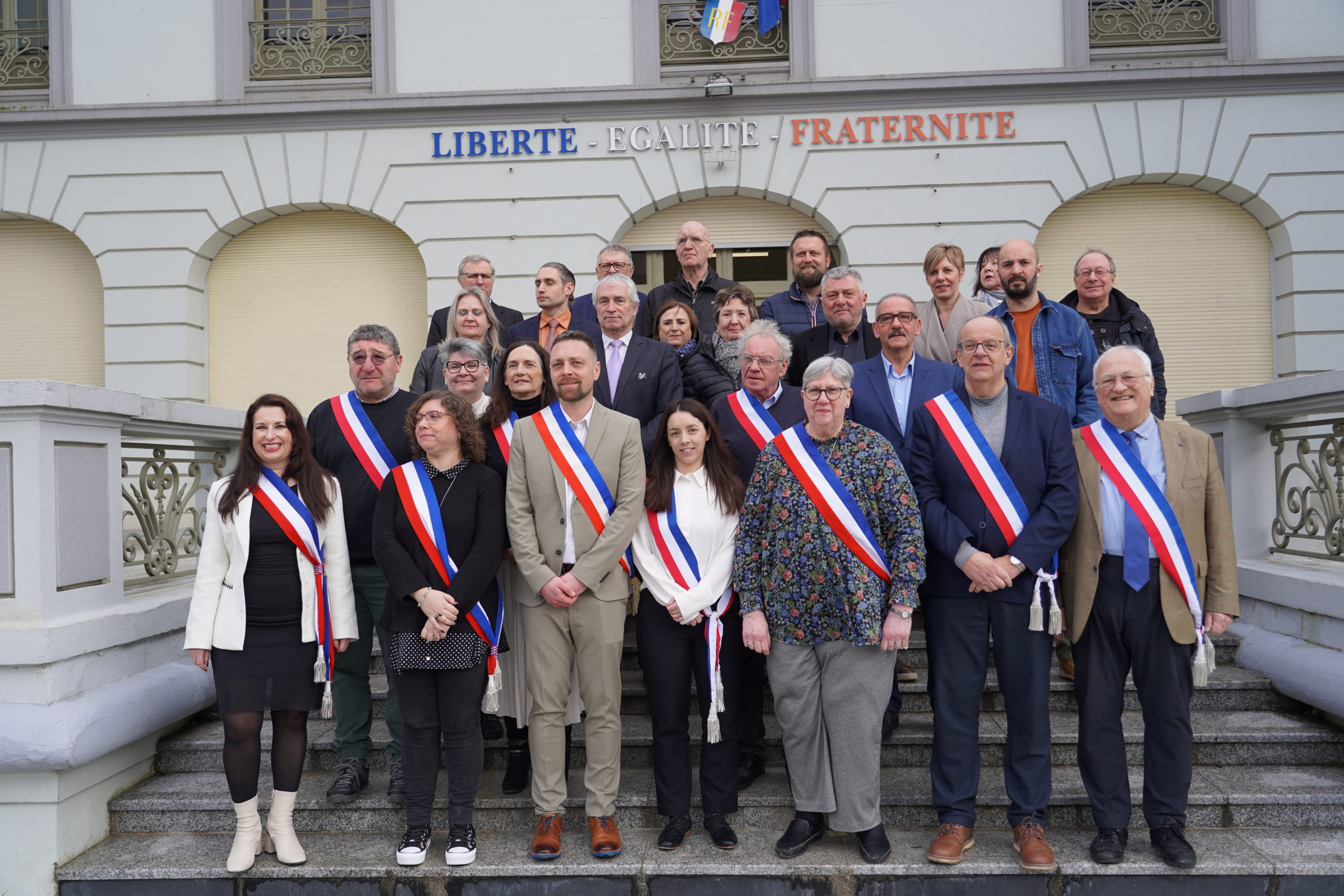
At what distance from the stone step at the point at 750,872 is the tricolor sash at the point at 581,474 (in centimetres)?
122

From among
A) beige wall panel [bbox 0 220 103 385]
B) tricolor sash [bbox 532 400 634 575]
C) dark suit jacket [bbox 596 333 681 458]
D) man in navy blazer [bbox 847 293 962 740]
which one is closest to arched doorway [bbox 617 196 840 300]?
dark suit jacket [bbox 596 333 681 458]

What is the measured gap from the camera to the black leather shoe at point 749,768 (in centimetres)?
406

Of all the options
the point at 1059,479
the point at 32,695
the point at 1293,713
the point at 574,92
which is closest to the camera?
the point at 1059,479

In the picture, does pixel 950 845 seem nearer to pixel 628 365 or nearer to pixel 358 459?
pixel 628 365

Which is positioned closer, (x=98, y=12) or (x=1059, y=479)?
(x=1059, y=479)

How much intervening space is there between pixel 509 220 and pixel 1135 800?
7.12 meters

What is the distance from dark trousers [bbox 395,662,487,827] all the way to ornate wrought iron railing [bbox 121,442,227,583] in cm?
179

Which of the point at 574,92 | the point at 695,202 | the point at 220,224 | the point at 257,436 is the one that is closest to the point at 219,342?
the point at 220,224

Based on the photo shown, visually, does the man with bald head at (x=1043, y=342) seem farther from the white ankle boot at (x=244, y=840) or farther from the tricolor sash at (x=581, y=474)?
the white ankle boot at (x=244, y=840)

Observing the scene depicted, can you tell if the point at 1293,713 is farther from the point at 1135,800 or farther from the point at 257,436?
the point at 257,436

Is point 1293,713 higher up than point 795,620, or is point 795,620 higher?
point 795,620

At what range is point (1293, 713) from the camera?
14.7ft

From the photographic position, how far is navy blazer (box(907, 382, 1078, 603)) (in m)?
3.44

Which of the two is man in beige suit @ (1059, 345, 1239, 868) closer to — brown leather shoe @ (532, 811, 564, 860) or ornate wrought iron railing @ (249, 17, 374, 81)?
brown leather shoe @ (532, 811, 564, 860)
